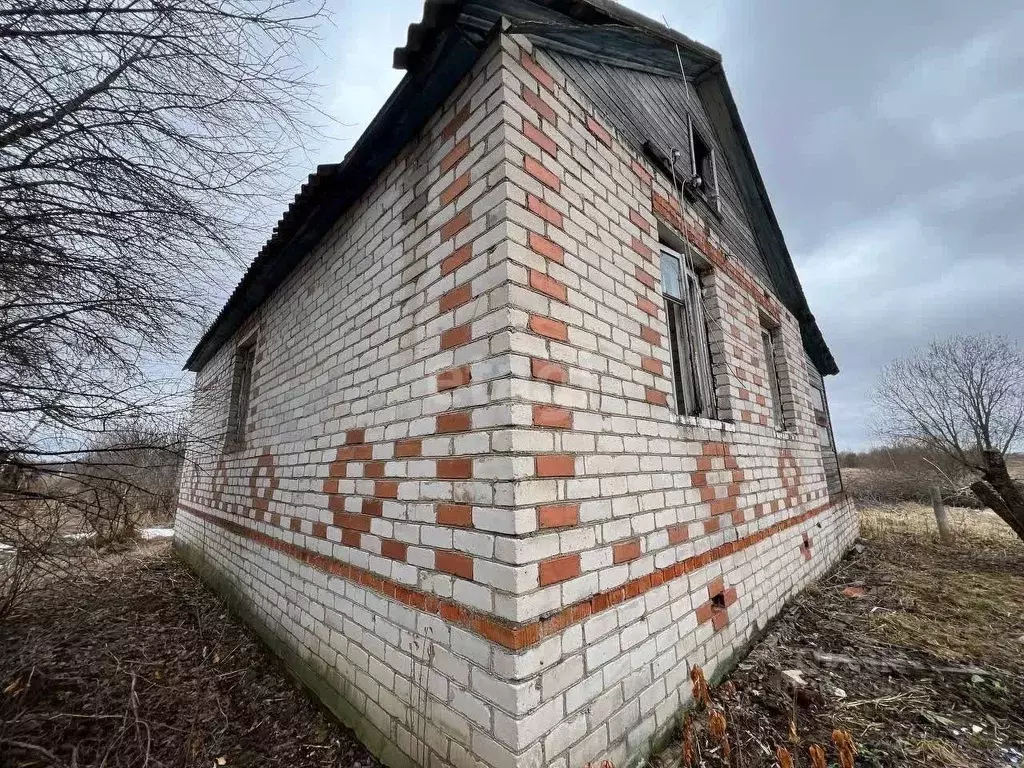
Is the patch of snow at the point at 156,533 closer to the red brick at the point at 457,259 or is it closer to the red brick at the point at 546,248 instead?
the red brick at the point at 457,259

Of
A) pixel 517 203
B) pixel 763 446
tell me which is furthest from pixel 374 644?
pixel 763 446

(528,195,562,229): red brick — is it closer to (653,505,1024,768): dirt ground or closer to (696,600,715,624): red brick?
(653,505,1024,768): dirt ground

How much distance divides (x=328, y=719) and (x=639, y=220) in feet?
11.8

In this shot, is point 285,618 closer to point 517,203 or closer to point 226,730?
point 226,730

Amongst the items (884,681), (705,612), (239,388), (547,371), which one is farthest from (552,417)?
(239,388)

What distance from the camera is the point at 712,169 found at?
14.9 feet

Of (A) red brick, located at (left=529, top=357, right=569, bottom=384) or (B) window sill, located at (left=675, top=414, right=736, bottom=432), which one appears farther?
(B) window sill, located at (left=675, top=414, right=736, bottom=432)

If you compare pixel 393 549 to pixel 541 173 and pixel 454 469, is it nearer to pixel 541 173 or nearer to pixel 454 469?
pixel 454 469

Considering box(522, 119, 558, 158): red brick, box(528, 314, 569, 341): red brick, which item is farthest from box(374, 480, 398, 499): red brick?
box(522, 119, 558, 158): red brick

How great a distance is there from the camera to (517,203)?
187 centimetres

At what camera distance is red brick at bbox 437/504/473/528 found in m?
1.72

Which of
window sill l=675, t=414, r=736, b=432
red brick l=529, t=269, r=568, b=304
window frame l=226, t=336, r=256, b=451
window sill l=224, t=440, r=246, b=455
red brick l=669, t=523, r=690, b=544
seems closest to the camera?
red brick l=529, t=269, r=568, b=304

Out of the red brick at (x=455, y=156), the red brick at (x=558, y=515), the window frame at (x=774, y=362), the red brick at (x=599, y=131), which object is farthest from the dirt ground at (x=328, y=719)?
the red brick at (x=599, y=131)

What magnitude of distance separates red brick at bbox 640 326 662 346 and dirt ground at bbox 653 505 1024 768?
1710 millimetres
